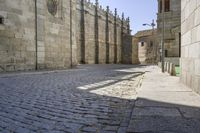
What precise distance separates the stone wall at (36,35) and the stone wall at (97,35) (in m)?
13.0

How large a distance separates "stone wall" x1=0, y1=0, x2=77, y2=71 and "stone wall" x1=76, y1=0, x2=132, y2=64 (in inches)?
512

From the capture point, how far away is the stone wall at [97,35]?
108 feet

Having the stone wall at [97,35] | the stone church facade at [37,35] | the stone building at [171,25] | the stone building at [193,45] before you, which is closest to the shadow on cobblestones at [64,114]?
the stone building at [193,45]

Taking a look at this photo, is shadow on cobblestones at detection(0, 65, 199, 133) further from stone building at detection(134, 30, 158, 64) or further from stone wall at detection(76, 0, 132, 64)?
stone building at detection(134, 30, 158, 64)

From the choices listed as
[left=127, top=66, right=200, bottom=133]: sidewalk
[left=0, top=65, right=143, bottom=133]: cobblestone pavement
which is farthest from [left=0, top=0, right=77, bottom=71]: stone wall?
[left=127, top=66, right=200, bottom=133]: sidewalk

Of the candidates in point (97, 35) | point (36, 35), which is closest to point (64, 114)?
point (36, 35)

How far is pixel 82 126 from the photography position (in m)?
3.38

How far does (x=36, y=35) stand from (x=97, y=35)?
2200 centimetres

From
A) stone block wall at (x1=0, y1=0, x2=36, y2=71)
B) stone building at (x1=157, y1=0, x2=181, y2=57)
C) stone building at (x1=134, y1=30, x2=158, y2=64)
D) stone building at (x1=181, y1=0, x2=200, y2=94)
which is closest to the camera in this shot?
stone building at (x1=181, y1=0, x2=200, y2=94)

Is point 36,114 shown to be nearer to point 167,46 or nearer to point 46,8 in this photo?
point 46,8

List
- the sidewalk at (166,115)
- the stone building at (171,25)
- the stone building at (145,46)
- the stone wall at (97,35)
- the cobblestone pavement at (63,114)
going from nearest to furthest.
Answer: the sidewalk at (166,115) < the cobblestone pavement at (63,114) < the stone building at (171,25) < the stone wall at (97,35) < the stone building at (145,46)

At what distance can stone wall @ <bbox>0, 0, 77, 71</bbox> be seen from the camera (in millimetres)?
13023

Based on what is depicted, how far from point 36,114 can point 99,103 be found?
4.70 feet

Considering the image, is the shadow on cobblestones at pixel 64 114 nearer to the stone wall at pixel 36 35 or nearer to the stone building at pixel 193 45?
the stone building at pixel 193 45
